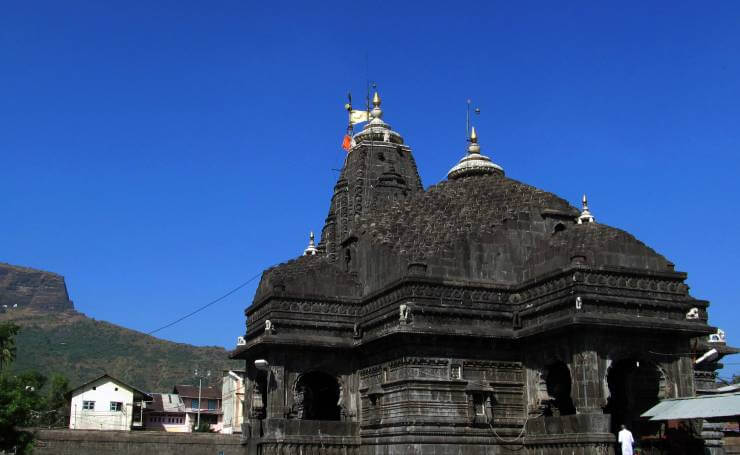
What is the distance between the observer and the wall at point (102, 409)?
56781 millimetres

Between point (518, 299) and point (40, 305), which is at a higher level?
point (40, 305)

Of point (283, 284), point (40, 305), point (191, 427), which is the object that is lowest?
point (191, 427)

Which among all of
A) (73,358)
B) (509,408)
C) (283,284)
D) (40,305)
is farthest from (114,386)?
(40,305)

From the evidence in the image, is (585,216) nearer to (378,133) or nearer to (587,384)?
(587,384)

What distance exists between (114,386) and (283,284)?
36.2m

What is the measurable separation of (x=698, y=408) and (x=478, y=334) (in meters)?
6.66

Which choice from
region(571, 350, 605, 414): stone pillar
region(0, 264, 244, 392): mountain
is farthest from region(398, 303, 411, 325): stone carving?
region(0, 264, 244, 392): mountain

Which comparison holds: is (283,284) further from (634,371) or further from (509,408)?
(634,371)

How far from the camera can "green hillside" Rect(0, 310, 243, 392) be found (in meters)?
107

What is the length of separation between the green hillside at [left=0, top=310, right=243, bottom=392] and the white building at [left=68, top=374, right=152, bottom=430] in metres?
43.3

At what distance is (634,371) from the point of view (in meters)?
25.5

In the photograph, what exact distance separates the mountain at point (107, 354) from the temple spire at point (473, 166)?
232ft

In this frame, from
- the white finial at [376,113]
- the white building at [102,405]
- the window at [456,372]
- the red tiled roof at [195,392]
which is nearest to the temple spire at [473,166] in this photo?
the white finial at [376,113]

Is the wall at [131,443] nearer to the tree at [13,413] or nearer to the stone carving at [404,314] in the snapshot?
the tree at [13,413]
